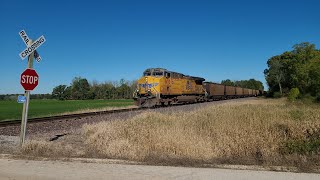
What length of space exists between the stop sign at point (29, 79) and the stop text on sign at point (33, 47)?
49 cm

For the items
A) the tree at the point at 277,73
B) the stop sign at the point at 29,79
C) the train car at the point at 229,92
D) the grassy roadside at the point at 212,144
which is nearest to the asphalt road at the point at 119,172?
the grassy roadside at the point at 212,144

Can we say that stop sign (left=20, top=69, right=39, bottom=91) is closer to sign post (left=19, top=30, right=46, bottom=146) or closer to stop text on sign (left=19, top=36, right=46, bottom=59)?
sign post (left=19, top=30, right=46, bottom=146)

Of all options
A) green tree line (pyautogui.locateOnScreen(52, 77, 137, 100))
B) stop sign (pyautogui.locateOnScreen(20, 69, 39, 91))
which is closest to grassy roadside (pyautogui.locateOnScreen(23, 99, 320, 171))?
stop sign (pyautogui.locateOnScreen(20, 69, 39, 91))

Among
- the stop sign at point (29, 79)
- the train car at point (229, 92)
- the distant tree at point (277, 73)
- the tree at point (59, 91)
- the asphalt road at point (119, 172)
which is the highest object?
the distant tree at point (277, 73)

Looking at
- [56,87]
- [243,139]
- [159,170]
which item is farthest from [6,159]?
[56,87]

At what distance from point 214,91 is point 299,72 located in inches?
551

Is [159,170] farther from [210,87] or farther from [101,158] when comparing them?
[210,87]

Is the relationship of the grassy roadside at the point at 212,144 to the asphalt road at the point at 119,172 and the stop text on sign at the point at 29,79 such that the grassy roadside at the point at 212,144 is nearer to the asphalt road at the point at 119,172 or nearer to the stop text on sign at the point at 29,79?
the asphalt road at the point at 119,172

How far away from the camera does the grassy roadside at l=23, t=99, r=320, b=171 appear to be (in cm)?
804

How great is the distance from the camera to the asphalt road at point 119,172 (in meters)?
6.43

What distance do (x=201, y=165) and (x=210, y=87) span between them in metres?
43.5

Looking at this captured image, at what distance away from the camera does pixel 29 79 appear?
32.3 feet

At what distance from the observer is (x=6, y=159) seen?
8.45 meters

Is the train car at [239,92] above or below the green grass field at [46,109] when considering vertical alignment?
above
